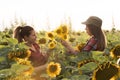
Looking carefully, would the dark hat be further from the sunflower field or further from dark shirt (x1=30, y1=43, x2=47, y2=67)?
dark shirt (x1=30, y1=43, x2=47, y2=67)

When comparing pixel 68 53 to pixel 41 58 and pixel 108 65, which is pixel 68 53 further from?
pixel 108 65

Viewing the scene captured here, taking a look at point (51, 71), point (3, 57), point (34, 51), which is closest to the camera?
point (3, 57)

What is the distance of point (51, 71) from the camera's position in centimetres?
377

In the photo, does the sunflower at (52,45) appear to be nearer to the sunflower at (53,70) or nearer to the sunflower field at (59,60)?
the sunflower field at (59,60)

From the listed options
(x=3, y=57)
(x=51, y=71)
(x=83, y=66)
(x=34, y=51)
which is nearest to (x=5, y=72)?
(x=83, y=66)

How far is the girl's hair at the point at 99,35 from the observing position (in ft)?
17.2

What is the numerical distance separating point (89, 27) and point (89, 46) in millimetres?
323

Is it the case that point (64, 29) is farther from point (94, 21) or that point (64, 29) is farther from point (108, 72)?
point (108, 72)

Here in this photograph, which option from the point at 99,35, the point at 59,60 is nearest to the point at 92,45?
the point at 99,35

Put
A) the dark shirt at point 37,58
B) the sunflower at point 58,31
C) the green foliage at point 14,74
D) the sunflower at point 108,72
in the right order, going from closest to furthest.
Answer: the sunflower at point 108,72, the green foliage at point 14,74, the sunflower at point 58,31, the dark shirt at point 37,58

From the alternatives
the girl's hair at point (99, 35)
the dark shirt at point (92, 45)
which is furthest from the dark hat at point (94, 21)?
the dark shirt at point (92, 45)

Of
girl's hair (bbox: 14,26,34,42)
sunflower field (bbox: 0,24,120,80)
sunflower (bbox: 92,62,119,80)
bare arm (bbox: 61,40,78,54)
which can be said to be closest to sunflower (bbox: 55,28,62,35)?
sunflower field (bbox: 0,24,120,80)

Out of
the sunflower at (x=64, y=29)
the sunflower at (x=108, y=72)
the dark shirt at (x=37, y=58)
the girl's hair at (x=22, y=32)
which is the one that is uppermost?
the sunflower at (x=108, y=72)

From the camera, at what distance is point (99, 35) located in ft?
17.6
